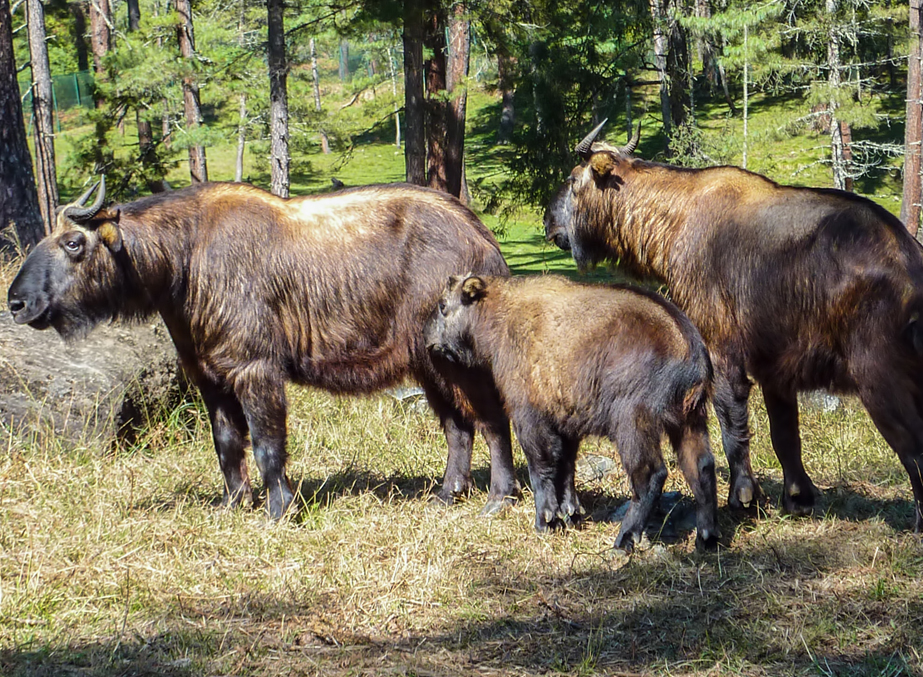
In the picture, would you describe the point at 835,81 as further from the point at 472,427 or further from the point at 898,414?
the point at 898,414

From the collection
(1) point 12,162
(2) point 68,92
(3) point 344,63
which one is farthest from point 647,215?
(3) point 344,63

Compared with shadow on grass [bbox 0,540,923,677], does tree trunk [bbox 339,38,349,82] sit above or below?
above

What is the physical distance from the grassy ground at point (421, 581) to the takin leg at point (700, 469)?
0.55ft

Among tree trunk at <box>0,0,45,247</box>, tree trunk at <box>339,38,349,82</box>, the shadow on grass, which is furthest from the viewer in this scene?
tree trunk at <box>339,38,349,82</box>

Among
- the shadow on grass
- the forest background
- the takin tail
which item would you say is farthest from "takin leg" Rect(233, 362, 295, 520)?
the takin tail

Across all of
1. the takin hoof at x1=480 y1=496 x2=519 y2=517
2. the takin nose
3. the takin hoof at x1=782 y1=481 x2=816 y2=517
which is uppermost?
the takin nose

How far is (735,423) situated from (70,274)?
4211mm

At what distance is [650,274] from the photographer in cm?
695

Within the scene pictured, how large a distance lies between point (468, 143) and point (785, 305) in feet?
130

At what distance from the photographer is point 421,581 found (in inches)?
215

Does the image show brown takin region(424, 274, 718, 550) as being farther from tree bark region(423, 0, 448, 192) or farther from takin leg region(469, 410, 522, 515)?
tree bark region(423, 0, 448, 192)

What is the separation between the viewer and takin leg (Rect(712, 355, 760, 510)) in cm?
623

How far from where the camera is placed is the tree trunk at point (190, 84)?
19.1 m

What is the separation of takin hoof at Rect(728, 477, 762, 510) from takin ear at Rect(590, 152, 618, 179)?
221 centimetres
